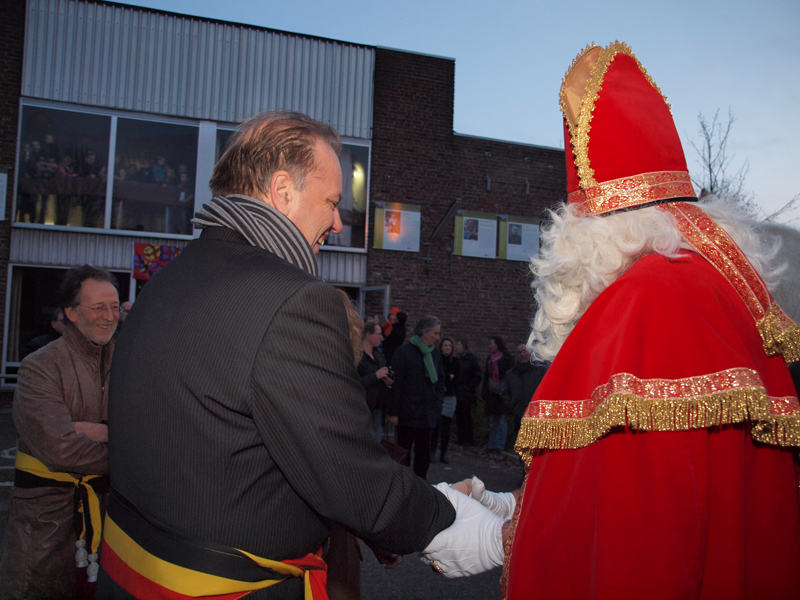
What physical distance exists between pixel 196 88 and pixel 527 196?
7.40 m

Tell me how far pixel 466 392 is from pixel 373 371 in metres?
3.07

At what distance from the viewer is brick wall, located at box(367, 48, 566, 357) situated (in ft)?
37.0

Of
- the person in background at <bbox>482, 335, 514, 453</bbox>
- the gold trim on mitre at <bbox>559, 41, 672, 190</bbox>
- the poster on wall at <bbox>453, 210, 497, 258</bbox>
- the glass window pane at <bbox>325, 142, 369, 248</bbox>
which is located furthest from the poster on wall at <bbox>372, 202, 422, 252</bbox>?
the gold trim on mitre at <bbox>559, 41, 672, 190</bbox>

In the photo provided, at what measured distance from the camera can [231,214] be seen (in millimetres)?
1429

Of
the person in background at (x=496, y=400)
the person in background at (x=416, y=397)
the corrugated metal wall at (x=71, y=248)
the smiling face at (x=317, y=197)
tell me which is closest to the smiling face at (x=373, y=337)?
the person in background at (x=416, y=397)

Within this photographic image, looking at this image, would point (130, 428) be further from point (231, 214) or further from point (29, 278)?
point (29, 278)

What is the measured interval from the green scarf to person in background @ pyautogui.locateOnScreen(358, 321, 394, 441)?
1.48ft

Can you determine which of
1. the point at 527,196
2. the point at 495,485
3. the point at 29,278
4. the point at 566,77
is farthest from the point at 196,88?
the point at 566,77

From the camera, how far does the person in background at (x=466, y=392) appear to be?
8.71 metres

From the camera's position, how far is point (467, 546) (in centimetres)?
155

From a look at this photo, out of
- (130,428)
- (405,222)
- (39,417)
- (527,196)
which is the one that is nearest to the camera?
(130,428)

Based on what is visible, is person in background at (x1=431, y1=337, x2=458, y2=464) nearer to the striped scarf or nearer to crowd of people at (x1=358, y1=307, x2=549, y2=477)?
crowd of people at (x1=358, y1=307, x2=549, y2=477)

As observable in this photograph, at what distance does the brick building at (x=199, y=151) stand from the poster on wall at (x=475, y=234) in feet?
0.46

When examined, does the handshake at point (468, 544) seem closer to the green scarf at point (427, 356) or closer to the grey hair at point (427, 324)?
the green scarf at point (427, 356)
